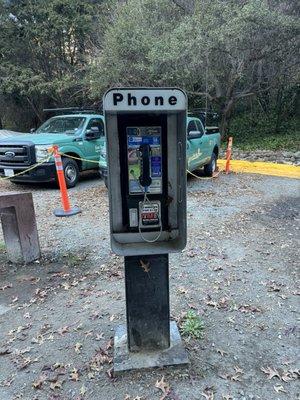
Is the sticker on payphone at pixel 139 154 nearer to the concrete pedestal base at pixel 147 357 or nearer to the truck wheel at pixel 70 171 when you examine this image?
the concrete pedestal base at pixel 147 357

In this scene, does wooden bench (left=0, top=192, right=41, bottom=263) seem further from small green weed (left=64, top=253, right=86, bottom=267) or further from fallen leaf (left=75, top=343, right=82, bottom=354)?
fallen leaf (left=75, top=343, right=82, bottom=354)

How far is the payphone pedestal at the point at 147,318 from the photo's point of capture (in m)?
2.97

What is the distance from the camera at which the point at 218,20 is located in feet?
40.9

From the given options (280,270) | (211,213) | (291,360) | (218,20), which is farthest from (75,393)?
(218,20)

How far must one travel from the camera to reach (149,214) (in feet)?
9.77

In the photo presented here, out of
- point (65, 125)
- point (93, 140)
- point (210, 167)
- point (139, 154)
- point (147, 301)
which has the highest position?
point (139, 154)

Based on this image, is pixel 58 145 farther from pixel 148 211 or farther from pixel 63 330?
pixel 148 211

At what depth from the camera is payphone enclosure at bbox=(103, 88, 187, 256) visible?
2.58 metres

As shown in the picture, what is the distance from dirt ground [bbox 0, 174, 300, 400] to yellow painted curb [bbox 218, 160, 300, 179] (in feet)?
15.7

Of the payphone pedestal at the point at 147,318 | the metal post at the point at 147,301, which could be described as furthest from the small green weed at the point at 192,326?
the metal post at the point at 147,301

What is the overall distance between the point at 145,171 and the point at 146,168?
0.08 ft

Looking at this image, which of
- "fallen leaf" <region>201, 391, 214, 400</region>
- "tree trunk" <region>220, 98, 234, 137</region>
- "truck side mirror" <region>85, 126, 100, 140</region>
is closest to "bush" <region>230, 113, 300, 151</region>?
"tree trunk" <region>220, 98, 234, 137</region>

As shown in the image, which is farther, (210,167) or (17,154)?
(210,167)

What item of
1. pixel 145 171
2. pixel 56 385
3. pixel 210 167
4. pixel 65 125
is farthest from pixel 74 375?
pixel 210 167
